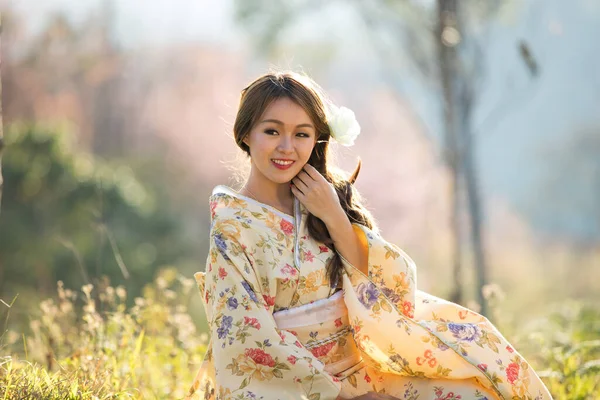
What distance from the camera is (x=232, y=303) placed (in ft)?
7.99

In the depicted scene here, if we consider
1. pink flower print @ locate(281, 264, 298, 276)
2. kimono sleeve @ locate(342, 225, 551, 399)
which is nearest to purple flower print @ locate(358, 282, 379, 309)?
kimono sleeve @ locate(342, 225, 551, 399)

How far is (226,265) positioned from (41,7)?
1400 centimetres

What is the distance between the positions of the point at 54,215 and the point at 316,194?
784 cm

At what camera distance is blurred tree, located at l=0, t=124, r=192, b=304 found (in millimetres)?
9352

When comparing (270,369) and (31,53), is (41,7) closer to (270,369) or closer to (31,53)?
(31,53)

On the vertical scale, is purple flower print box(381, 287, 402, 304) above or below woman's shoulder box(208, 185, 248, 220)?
below

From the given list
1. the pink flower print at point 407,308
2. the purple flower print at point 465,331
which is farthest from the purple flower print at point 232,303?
the purple flower print at point 465,331

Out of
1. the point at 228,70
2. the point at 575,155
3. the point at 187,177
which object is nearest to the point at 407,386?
the point at 187,177

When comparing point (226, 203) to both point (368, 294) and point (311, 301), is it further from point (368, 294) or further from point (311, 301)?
point (368, 294)

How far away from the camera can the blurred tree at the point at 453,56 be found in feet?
20.5

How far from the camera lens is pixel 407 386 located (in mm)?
2660

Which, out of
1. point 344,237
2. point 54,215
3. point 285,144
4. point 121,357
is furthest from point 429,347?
point 54,215

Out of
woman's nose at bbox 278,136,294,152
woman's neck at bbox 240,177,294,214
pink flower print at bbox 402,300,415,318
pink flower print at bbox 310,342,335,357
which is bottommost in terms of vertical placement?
pink flower print at bbox 310,342,335,357

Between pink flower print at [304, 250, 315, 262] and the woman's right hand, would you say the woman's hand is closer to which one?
pink flower print at [304, 250, 315, 262]
